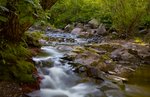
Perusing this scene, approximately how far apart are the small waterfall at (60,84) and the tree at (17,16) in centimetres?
157

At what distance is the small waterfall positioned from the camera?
29.8 ft

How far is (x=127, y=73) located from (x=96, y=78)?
243 centimetres

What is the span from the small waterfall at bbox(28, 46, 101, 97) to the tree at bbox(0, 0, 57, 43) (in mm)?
1569

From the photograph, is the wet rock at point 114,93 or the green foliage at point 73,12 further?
the green foliage at point 73,12

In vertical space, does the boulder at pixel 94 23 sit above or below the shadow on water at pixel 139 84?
above

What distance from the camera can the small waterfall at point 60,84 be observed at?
9094 millimetres

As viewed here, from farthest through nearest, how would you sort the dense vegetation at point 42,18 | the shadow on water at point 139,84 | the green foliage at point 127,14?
1. the green foliage at point 127,14
2. the shadow on water at point 139,84
3. the dense vegetation at point 42,18

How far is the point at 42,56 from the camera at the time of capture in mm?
12109

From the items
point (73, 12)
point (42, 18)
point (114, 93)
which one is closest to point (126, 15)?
point (114, 93)

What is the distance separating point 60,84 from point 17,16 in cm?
293

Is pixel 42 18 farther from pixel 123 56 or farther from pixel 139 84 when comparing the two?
pixel 123 56

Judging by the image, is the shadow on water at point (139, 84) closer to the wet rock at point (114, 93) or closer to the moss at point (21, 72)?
the wet rock at point (114, 93)

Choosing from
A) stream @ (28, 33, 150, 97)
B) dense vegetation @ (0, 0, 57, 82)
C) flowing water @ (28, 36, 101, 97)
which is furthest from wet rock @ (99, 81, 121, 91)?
dense vegetation @ (0, 0, 57, 82)

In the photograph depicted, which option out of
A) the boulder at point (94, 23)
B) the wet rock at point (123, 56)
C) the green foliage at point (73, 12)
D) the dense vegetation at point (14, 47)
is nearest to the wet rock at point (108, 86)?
the dense vegetation at point (14, 47)
